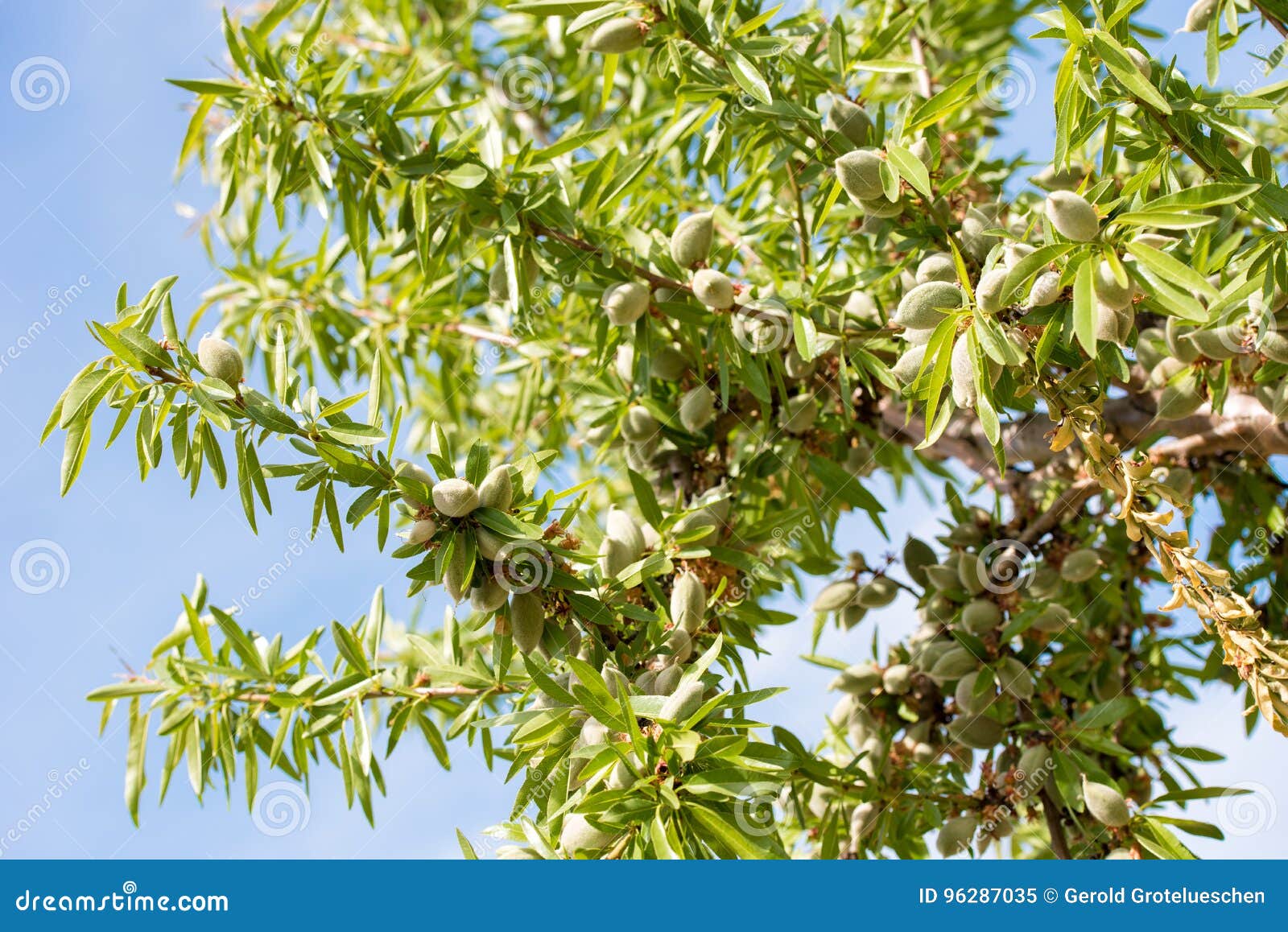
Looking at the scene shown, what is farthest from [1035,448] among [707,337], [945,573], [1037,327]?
[1037,327]

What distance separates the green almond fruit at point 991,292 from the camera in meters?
1.11

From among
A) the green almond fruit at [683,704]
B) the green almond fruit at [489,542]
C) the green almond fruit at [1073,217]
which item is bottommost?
the green almond fruit at [683,704]

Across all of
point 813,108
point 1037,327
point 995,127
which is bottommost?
point 1037,327

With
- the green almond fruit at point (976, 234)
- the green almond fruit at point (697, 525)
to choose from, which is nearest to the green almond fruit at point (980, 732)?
the green almond fruit at point (697, 525)

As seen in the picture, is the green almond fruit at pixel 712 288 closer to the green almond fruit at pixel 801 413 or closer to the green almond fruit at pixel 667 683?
the green almond fruit at pixel 801 413

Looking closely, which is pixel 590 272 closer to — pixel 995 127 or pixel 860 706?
pixel 860 706

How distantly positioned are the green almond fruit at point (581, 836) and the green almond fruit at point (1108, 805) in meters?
0.74

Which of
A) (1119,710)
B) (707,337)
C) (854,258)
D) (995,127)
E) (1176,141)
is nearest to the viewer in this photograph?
(1176,141)

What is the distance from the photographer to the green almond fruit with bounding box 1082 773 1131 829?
1441 millimetres

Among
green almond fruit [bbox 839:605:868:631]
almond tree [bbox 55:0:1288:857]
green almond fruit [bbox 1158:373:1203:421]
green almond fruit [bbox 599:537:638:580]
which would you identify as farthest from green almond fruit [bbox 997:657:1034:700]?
green almond fruit [bbox 599:537:638:580]

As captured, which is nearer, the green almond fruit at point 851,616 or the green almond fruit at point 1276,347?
the green almond fruit at point 1276,347

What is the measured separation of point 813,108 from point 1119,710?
1.03m

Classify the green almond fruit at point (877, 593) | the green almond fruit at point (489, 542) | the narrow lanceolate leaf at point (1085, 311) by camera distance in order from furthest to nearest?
1. the green almond fruit at point (877, 593)
2. the green almond fruit at point (489, 542)
3. the narrow lanceolate leaf at point (1085, 311)

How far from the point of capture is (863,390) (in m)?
1.86
